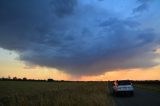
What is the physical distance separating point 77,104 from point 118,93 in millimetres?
17108

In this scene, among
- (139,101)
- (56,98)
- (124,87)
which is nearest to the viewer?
(56,98)

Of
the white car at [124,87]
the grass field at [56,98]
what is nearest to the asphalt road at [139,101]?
the grass field at [56,98]

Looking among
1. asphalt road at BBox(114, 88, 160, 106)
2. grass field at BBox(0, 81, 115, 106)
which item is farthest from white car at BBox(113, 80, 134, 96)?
asphalt road at BBox(114, 88, 160, 106)

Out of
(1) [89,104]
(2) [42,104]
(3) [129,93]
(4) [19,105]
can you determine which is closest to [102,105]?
(1) [89,104]

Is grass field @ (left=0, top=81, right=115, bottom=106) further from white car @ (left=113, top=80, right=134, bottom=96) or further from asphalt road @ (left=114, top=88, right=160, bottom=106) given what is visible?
white car @ (left=113, top=80, right=134, bottom=96)

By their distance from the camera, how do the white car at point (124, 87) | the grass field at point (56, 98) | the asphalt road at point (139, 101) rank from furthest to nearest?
the white car at point (124, 87), the asphalt road at point (139, 101), the grass field at point (56, 98)

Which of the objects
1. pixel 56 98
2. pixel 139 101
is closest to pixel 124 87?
pixel 139 101

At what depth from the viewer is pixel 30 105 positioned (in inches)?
742

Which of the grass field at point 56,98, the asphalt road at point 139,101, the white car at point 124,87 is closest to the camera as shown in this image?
the grass field at point 56,98

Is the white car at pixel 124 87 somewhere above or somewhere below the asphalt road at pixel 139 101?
above

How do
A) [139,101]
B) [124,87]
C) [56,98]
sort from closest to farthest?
[56,98] → [139,101] → [124,87]

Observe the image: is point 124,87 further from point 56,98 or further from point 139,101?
point 56,98

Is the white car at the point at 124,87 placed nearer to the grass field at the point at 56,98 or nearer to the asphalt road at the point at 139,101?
the grass field at the point at 56,98

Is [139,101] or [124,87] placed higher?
[124,87]
